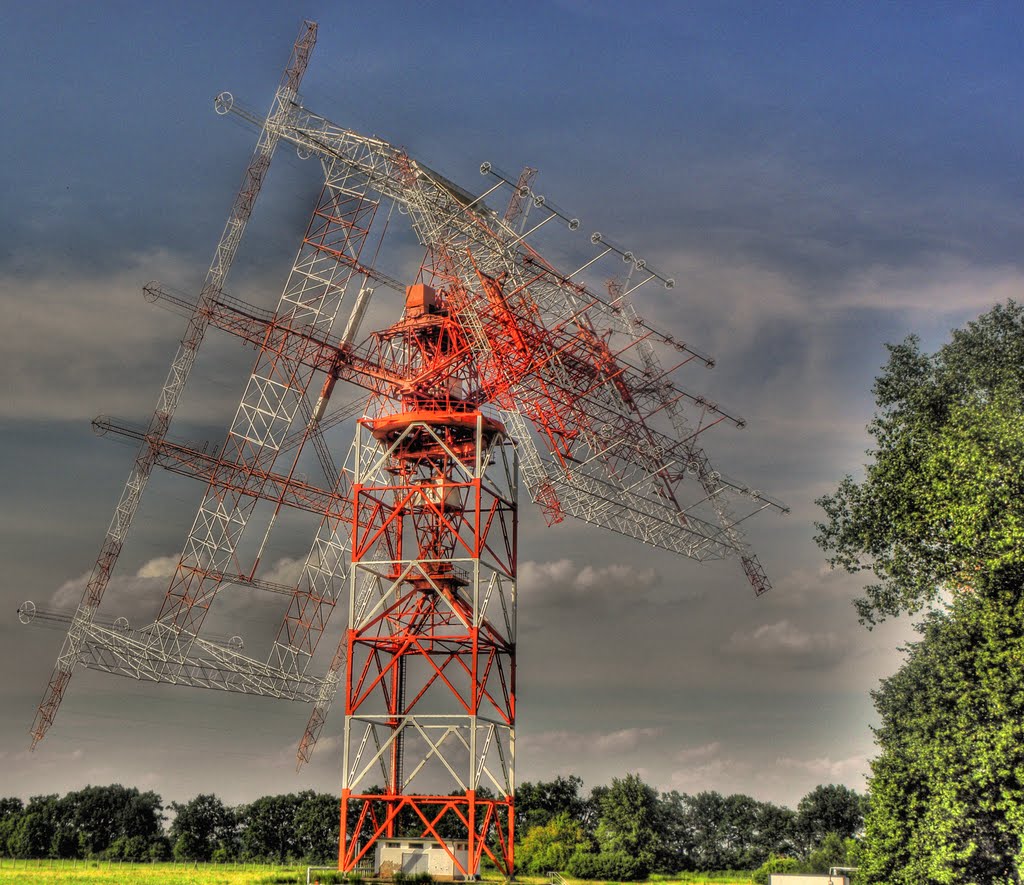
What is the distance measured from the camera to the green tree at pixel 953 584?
3578 cm

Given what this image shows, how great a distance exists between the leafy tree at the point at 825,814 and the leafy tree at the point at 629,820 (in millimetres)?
29737

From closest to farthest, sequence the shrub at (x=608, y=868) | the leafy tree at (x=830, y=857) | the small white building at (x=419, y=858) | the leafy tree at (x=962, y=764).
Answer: the leafy tree at (x=962, y=764), the small white building at (x=419, y=858), the shrub at (x=608, y=868), the leafy tree at (x=830, y=857)

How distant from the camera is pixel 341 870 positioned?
46.2 metres

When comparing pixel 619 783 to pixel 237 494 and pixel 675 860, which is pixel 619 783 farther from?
pixel 237 494

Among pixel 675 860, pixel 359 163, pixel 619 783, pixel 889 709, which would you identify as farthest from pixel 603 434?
pixel 675 860

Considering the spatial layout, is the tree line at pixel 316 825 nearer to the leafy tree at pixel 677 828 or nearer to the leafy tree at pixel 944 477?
the leafy tree at pixel 677 828

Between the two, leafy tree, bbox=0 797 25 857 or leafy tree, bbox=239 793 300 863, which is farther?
leafy tree, bbox=239 793 300 863

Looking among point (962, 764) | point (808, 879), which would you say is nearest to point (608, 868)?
point (808, 879)

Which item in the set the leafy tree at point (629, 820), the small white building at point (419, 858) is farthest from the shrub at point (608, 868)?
the small white building at point (419, 858)

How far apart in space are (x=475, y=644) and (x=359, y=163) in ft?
82.5

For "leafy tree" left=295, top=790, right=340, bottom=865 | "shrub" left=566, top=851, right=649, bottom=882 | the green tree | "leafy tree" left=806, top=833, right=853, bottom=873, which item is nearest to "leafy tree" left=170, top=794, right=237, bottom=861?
"leafy tree" left=295, top=790, right=340, bottom=865

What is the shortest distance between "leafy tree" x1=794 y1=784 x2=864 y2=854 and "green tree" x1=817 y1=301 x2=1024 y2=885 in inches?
3188

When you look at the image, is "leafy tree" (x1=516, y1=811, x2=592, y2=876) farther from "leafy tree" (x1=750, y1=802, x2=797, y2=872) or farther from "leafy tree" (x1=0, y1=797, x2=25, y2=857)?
"leafy tree" (x1=0, y1=797, x2=25, y2=857)

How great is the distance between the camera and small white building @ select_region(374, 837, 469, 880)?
1818 inches
